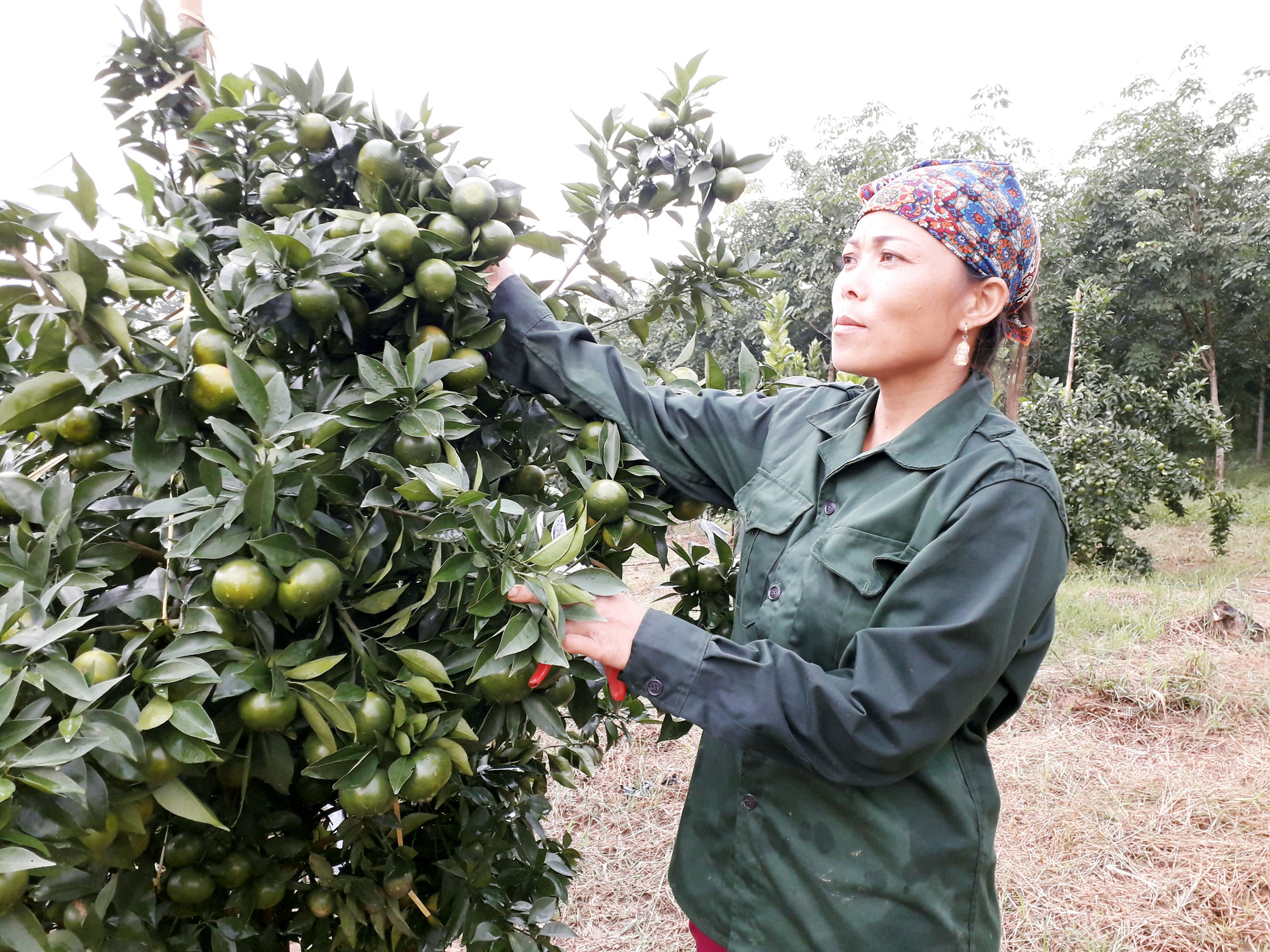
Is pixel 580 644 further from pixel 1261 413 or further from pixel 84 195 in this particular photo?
pixel 1261 413

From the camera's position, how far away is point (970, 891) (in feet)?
3.65

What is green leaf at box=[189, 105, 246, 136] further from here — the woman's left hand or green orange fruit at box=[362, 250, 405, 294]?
the woman's left hand

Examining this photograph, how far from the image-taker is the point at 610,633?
Result: 1010mm

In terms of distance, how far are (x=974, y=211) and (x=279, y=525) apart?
0.99m

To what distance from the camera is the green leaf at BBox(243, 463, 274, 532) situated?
2.59 feet

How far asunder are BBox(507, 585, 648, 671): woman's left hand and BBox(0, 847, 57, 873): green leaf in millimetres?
519

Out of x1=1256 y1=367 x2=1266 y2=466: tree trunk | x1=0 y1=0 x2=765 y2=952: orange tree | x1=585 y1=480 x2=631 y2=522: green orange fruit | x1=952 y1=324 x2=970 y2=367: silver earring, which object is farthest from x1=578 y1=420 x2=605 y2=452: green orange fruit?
x1=1256 y1=367 x2=1266 y2=466: tree trunk

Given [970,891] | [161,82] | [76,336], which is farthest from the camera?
[161,82]

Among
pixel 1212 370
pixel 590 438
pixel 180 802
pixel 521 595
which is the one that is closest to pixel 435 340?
pixel 590 438

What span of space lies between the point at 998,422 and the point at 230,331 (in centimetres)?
101

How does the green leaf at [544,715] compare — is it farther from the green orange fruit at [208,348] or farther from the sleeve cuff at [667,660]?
the green orange fruit at [208,348]

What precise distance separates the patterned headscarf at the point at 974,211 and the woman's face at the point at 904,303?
0.6 inches

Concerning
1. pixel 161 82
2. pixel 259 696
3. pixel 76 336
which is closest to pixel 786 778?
pixel 259 696

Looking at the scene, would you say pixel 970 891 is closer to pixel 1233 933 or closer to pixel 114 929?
pixel 114 929
